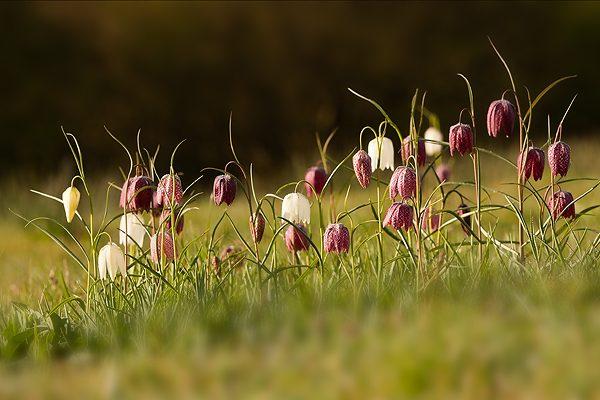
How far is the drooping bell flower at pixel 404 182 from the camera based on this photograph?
2.36m

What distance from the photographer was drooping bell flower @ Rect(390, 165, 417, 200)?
7.73 ft

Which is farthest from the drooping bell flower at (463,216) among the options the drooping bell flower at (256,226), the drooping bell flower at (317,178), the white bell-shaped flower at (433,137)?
the white bell-shaped flower at (433,137)

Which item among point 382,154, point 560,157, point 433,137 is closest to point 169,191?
point 382,154

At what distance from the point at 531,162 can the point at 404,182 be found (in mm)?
357

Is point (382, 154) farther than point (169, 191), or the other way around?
point (382, 154)

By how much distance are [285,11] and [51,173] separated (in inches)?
99.7

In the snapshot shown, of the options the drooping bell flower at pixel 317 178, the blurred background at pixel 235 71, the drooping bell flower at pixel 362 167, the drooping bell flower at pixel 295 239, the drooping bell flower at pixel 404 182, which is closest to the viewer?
the drooping bell flower at pixel 404 182

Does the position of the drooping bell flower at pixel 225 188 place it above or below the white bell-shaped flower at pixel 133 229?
above

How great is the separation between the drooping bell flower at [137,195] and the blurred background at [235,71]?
18.1 ft

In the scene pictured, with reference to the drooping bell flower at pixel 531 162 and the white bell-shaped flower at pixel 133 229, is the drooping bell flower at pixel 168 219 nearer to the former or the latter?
the white bell-shaped flower at pixel 133 229

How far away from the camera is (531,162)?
2457 mm

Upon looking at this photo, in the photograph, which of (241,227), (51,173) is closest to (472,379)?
(241,227)

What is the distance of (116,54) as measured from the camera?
27.1ft

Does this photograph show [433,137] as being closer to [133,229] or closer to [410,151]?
[410,151]
